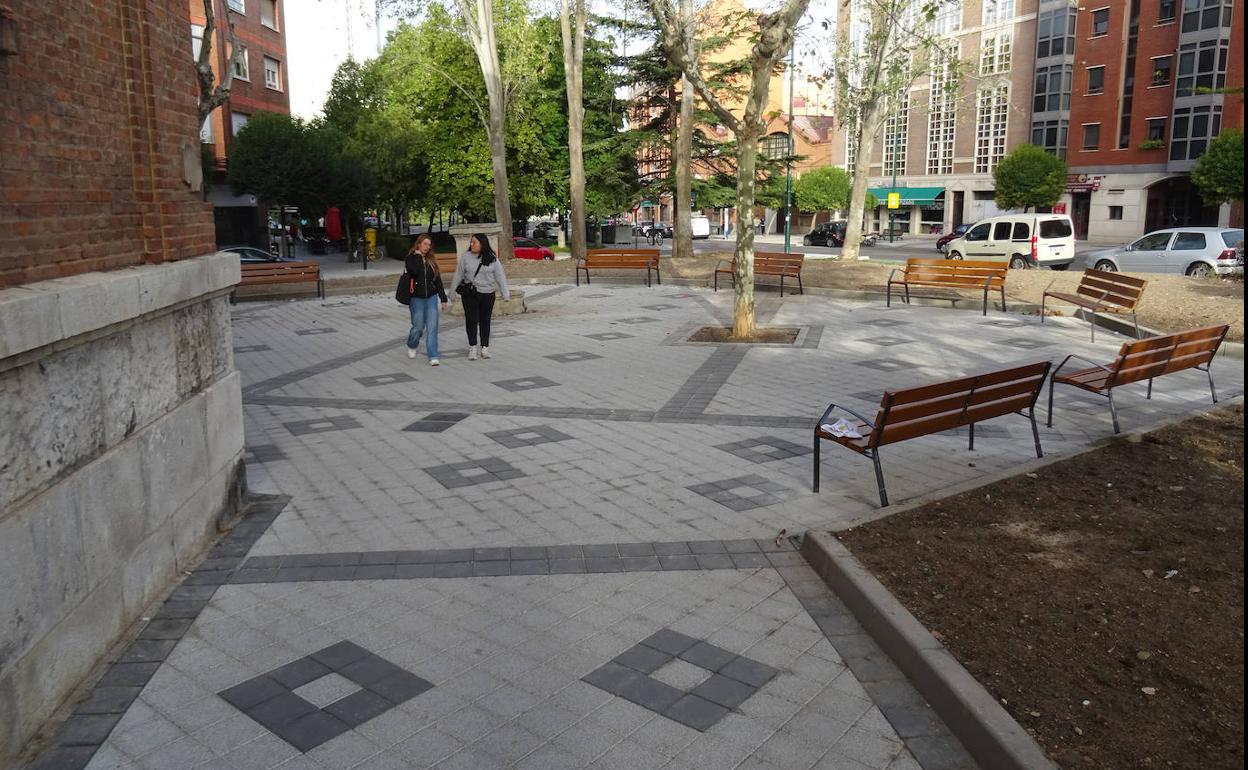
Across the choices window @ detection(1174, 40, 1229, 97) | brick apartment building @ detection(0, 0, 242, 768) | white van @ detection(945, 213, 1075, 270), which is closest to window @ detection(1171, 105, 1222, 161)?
window @ detection(1174, 40, 1229, 97)

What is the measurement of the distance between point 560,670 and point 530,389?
6223 millimetres

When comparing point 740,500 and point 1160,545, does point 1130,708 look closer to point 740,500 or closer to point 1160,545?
point 1160,545

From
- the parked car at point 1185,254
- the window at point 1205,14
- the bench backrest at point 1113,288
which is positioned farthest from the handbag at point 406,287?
the window at point 1205,14

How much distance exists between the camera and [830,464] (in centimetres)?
742

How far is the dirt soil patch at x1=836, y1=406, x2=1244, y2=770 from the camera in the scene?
354 centimetres

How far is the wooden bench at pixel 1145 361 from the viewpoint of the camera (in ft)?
25.5

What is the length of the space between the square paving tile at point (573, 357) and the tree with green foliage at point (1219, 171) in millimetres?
35989

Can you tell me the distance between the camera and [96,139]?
16.1 feet

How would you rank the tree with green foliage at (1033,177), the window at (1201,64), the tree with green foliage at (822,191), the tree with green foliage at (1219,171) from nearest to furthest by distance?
1. the tree with green foliage at (1219,171)
2. the window at (1201,64)
3. the tree with green foliage at (1033,177)
4. the tree with green foliage at (822,191)

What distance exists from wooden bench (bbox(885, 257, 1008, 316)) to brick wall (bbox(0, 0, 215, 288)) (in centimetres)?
1301

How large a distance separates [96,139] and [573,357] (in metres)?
7.72

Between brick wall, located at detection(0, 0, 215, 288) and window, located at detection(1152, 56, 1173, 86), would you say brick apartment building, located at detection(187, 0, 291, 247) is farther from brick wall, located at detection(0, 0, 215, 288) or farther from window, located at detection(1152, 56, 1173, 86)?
window, located at detection(1152, 56, 1173, 86)

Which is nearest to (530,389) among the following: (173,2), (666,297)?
(173,2)

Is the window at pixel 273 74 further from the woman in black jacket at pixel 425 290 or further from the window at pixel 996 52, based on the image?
the window at pixel 996 52
